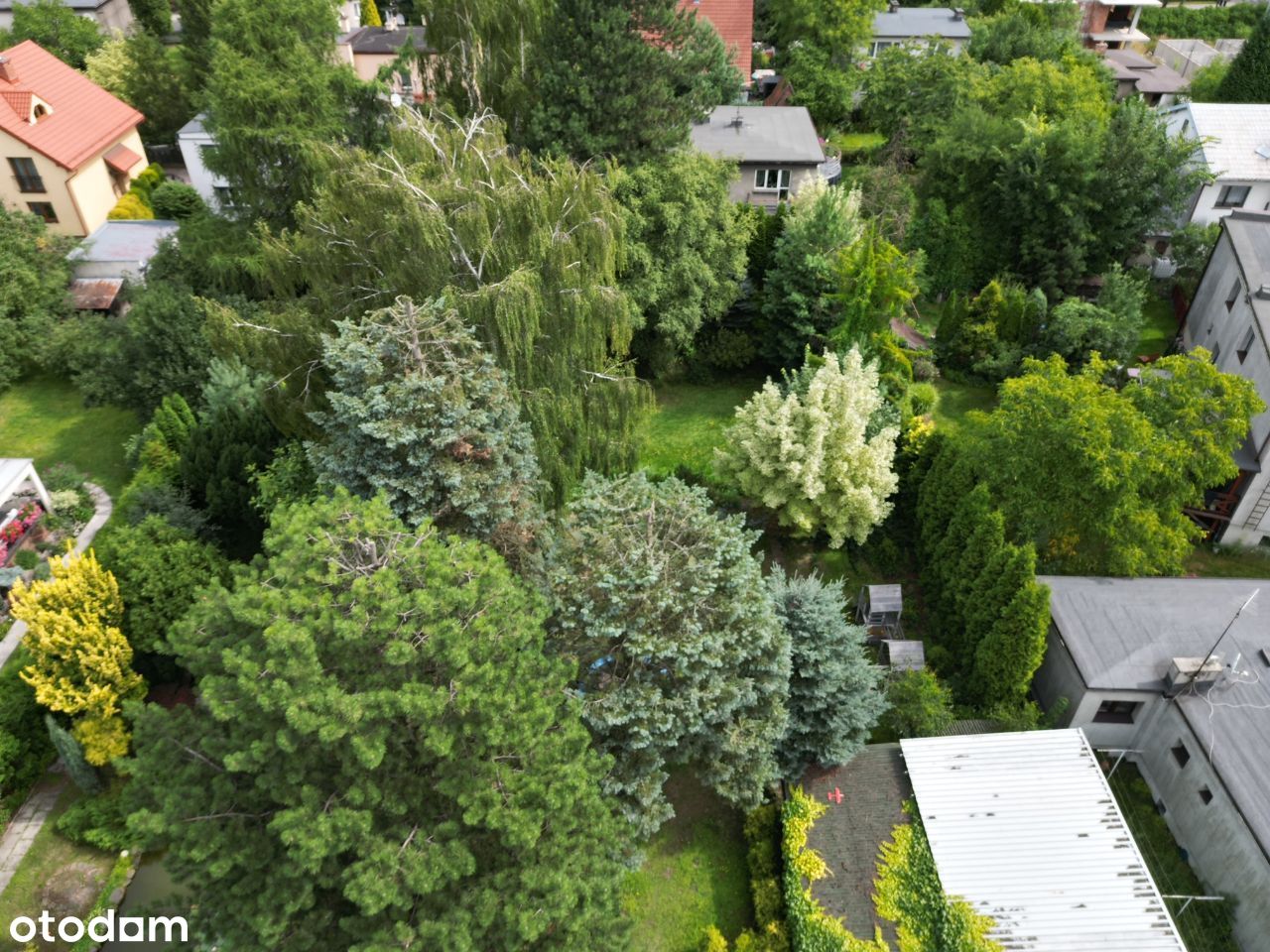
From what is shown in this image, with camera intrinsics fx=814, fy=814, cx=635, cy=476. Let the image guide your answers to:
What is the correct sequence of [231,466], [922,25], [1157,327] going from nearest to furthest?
[231,466], [1157,327], [922,25]

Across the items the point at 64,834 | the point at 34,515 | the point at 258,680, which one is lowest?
the point at 64,834

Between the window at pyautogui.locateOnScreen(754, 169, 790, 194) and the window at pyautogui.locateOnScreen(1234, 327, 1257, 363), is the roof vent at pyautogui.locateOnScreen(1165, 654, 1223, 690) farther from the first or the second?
the window at pyautogui.locateOnScreen(754, 169, 790, 194)

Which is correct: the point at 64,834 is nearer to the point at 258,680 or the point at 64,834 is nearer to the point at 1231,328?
the point at 258,680

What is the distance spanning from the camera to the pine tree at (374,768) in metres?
11.9

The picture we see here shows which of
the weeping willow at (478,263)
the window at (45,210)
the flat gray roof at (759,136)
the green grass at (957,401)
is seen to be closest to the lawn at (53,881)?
the weeping willow at (478,263)

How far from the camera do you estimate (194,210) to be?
132 ft

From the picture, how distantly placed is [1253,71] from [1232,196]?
13.7 m

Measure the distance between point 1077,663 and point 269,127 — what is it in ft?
94.4

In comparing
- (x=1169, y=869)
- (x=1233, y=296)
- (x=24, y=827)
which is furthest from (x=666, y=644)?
(x=1233, y=296)

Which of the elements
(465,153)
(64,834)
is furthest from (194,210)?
(64,834)

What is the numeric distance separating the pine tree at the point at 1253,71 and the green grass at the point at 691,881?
1919 inches

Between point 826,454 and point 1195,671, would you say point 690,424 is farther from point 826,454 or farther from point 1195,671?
point 1195,671

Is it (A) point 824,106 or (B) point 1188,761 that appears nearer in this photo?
(B) point 1188,761

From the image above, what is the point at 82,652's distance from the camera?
1820cm
